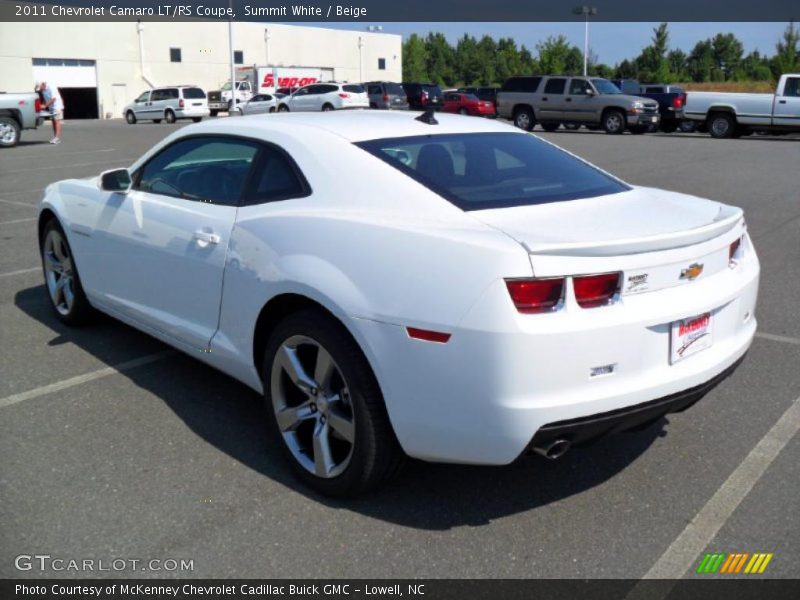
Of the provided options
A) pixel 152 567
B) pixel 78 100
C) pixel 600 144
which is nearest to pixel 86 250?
pixel 152 567

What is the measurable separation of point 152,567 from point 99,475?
2.65 feet

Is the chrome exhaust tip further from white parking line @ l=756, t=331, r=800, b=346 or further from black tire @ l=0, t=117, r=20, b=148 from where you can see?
black tire @ l=0, t=117, r=20, b=148

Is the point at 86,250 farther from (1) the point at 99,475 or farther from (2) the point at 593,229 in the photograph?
(2) the point at 593,229

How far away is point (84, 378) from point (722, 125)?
2419cm

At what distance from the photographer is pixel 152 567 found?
9.69ft

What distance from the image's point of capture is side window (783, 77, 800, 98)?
76.7 ft

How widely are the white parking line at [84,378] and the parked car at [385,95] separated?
34.8m

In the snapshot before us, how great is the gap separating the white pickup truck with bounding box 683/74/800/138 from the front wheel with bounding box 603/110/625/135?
203cm

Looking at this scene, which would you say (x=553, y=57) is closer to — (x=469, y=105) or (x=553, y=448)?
(x=469, y=105)

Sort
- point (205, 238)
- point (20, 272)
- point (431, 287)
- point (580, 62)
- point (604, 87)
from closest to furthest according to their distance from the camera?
point (431, 287) < point (205, 238) < point (20, 272) < point (604, 87) < point (580, 62)

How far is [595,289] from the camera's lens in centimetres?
290

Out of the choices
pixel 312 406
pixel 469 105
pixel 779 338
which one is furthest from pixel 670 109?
pixel 312 406

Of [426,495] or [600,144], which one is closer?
[426,495]

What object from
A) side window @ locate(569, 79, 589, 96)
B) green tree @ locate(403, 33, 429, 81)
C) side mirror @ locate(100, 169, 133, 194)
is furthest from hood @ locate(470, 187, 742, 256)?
green tree @ locate(403, 33, 429, 81)
